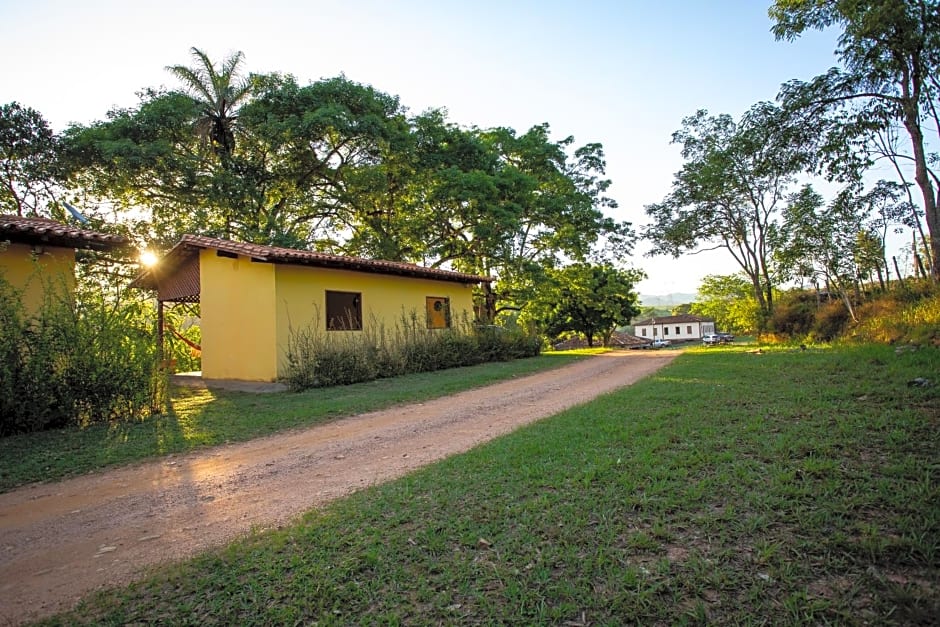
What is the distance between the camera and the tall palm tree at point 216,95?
16.9 meters

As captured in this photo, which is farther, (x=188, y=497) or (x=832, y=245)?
(x=832, y=245)

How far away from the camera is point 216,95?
56.2 ft

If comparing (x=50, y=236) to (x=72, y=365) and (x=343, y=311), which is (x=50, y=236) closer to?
(x=72, y=365)

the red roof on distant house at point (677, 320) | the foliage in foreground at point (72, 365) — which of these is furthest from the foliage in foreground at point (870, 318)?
the red roof on distant house at point (677, 320)

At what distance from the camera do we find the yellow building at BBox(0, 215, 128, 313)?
752 centimetres

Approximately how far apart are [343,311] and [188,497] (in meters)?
9.28

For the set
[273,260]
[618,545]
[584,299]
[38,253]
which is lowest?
[618,545]

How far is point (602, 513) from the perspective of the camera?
2848mm

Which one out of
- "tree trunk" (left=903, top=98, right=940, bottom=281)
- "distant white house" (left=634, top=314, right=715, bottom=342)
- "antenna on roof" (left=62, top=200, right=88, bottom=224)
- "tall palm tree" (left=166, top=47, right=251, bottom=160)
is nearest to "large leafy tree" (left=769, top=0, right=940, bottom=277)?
"tree trunk" (left=903, top=98, right=940, bottom=281)

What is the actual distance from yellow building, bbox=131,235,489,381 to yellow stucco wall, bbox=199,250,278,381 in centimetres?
2

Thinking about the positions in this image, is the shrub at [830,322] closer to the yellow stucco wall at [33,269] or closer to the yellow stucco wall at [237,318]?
the yellow stucco wall at [237,318]

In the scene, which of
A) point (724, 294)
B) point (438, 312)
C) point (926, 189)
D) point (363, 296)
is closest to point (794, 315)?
point (926, 189)

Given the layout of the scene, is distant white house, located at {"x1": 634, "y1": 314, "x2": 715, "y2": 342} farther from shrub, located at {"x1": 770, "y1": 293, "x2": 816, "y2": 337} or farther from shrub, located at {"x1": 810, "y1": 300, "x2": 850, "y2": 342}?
shrub, located at {"x1": 810, "y1": 300, "x2": 850, "y2": 342}

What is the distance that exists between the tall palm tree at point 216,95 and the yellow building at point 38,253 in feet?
31.8
